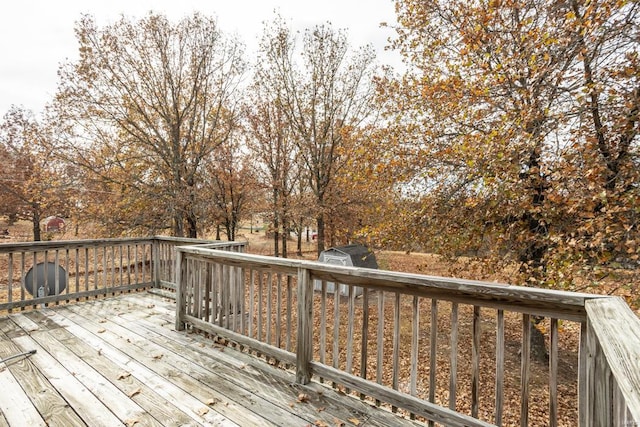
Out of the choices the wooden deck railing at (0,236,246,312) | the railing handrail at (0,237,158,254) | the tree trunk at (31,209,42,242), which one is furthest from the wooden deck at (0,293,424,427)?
the tree trunk at (31,209,42,242)

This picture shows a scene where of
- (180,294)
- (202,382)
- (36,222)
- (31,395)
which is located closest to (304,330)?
(202,382)

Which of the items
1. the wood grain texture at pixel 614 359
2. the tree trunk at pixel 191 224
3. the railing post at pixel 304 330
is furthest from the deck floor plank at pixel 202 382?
the tree trunk at pixel 191 224

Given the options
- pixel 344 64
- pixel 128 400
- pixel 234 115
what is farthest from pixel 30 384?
pixel 344 64

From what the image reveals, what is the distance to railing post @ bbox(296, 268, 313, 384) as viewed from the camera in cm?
275

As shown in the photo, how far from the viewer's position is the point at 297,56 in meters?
11.5

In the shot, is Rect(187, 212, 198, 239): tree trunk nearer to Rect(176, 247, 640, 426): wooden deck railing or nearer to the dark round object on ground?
the dark round object on ground

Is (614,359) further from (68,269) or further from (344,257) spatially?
(344,257)

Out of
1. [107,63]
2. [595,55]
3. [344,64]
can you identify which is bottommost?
[595,55]

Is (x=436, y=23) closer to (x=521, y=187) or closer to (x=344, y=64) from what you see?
(x=521, y=187)

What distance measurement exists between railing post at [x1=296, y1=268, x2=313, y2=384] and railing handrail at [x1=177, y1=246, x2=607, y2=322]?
91 millimetres

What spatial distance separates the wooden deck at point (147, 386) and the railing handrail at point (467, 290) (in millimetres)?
952

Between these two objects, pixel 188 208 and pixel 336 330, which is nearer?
pixel 336 330

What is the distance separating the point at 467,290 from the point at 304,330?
4.71 feet

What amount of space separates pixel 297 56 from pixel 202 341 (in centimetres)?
1052
